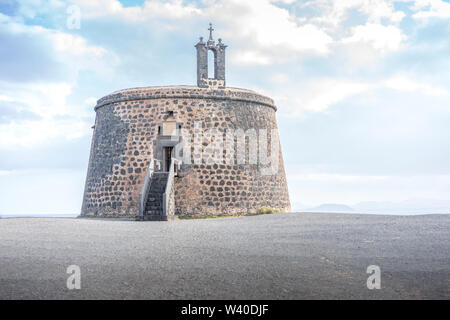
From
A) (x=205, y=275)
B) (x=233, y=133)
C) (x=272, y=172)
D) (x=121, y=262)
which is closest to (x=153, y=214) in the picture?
(x=233, y=133)

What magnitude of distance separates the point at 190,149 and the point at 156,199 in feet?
13.0

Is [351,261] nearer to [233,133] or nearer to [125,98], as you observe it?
[233,133]

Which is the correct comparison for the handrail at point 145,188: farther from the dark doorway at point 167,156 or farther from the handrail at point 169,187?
the dark doorway at point 167,156

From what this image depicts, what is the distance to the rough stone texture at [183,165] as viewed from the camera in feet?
67.6

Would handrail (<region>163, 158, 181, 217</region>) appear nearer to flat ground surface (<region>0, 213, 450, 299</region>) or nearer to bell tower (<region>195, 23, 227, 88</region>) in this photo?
bell tower (<region>195, 23, 227, 88</region>)

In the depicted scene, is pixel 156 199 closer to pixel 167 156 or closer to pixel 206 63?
pixel 167 156

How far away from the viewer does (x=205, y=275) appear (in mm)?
6121

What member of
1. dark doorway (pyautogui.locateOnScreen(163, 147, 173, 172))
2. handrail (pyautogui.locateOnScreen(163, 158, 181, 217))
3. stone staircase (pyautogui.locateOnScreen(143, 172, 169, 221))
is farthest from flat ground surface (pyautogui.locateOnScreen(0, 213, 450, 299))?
dark doorway (pyautogui.locateOnScreen(163, 147, 173, 172))

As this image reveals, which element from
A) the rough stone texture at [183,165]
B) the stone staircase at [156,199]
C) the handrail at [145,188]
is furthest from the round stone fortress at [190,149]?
the handrail at [145,188]

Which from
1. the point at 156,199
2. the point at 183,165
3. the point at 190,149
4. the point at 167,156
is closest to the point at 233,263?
the point at 156,199

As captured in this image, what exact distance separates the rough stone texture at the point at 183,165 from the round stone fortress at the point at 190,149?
45mm

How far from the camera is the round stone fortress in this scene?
67.7 ft
